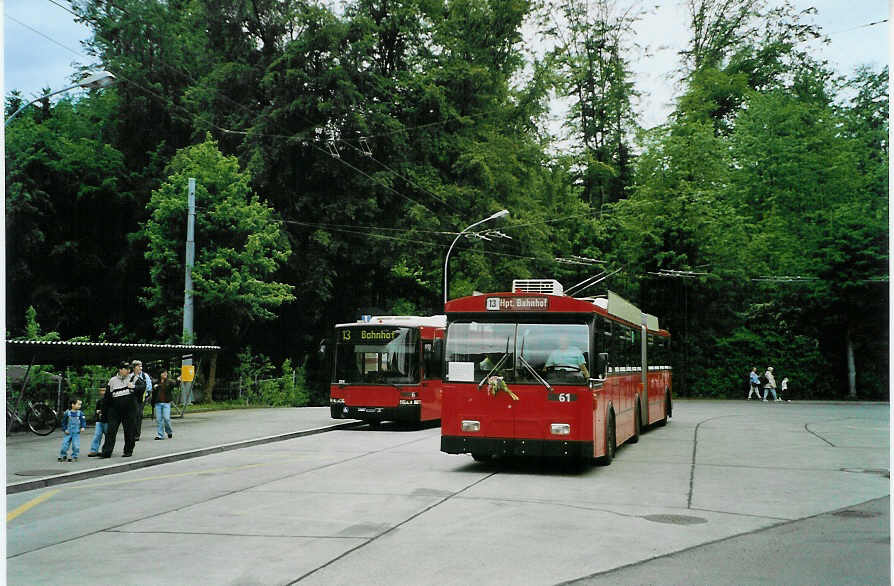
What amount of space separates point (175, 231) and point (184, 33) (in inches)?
483

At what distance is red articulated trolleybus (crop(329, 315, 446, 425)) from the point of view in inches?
899

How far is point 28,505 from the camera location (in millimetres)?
10922

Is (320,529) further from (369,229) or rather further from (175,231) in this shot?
(369,229)

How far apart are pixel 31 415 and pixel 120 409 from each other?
684cm

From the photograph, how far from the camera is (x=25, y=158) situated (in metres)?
34.2

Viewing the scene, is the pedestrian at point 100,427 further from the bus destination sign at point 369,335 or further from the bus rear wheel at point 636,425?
the bus rear wheel at point 636,425

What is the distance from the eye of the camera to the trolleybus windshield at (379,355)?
22922mm

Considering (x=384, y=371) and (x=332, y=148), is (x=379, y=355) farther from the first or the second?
(x=332, y=148)

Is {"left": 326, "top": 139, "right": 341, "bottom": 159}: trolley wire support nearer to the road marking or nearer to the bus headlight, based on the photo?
the bus headlight

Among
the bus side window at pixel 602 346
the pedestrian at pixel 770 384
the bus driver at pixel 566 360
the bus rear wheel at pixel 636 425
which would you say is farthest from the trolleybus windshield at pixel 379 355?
the pedestrian at pixel 770 384

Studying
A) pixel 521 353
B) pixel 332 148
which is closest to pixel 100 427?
pixel 521 353

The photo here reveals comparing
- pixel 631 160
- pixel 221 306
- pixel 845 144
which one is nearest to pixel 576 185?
pixel 631 160

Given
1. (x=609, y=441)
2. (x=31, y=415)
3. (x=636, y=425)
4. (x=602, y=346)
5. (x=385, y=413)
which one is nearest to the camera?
(x=602, y=346)

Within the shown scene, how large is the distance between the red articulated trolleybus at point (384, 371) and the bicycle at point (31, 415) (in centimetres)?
699
